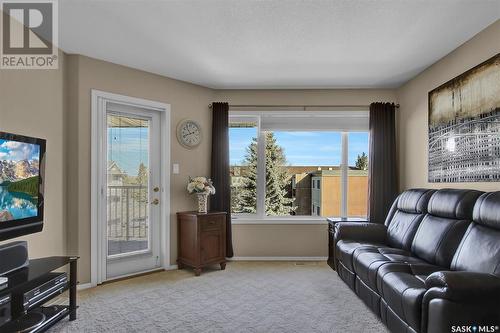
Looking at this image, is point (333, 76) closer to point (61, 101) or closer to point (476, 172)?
point (476, 172)


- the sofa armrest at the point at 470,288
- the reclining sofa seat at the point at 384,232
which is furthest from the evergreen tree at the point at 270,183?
the sofa armrest at the point at 470,288

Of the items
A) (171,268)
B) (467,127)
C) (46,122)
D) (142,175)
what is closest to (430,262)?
(467,127)

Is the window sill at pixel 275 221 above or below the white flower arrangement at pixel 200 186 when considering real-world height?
below

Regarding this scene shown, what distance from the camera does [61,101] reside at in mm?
2992

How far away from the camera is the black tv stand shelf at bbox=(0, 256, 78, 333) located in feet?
6.10

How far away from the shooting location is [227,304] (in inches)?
106

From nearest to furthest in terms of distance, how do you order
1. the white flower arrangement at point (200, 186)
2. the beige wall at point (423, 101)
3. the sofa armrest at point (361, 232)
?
the beige wall at point (423, 101) < the sofa armrest at point (361, 232) < the white flower arrangement at point (200, 186)

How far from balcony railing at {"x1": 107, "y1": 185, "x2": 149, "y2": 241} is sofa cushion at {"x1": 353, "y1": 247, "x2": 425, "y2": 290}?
2.54 m

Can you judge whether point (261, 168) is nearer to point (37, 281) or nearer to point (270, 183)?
point (270, 183)

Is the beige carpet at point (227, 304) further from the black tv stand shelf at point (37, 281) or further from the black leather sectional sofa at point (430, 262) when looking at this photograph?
the black leather sectional sofa at point (430, 262)

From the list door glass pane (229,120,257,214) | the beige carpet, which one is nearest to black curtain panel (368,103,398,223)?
the beige carpet

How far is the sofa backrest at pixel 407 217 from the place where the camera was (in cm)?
286

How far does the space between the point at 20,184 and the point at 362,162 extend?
13.1ft

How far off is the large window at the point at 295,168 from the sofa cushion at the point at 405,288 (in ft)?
6.69
